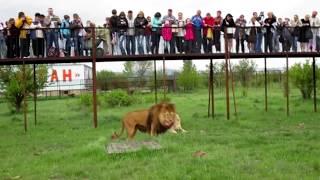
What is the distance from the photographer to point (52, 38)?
1944cm

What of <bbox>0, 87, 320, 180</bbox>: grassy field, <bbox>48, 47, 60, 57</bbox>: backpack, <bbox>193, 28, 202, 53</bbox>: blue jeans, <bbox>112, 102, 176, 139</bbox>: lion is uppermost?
<bbox>193, 28, 202, 53</bbox>: blue jeans

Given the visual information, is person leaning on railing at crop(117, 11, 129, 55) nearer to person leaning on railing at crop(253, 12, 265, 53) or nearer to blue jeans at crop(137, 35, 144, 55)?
blue jeans at crop(137, 35, 144, 55)

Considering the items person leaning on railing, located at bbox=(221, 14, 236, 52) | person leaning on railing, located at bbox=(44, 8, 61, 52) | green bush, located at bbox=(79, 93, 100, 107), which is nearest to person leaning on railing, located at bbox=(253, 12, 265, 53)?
person leaning on railing, located at bbox=(221, 14, 236, 52)

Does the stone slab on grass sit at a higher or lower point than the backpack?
lower

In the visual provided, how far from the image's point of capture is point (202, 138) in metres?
14.8

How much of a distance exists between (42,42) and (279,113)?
9.69 meters

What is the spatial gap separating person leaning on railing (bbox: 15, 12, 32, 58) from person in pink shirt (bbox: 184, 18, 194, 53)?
513 cm

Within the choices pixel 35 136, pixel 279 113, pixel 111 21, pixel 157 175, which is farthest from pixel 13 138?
pixel 279 113

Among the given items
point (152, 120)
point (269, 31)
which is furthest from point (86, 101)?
point (152, 120)

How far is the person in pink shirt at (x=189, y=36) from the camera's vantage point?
19938 millimetres

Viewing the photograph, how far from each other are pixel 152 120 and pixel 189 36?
20.1 ft

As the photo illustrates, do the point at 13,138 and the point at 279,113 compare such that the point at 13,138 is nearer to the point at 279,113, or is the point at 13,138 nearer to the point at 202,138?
the point at 202,138

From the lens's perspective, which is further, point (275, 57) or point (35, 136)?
point (275, 57)

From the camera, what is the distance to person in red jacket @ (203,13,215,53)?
2027 centimetres
